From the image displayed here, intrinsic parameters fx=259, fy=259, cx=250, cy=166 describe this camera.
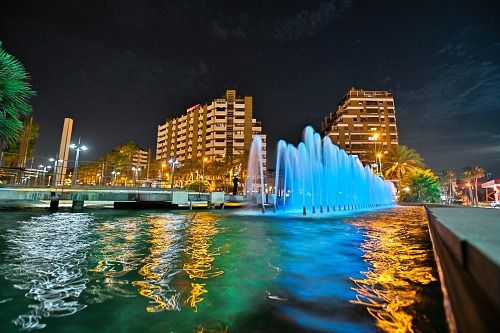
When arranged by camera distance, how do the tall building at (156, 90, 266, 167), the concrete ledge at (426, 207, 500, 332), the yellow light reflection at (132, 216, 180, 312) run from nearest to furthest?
the concrete ledge at (426, 207, 500, 332), the yellow light reflection at (132, 216, 180, 312), the tall building at (156, 90, 266, 167)

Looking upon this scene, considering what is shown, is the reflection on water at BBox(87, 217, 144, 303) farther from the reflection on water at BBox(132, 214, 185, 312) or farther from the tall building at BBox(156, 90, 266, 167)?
the tall building at BBox(156, 90, 266, 167)

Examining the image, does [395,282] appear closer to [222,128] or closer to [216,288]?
[216,288]

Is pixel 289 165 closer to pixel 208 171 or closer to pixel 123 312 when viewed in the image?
pixel 123 312

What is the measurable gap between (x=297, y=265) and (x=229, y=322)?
255cm

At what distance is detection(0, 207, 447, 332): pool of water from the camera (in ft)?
9.21

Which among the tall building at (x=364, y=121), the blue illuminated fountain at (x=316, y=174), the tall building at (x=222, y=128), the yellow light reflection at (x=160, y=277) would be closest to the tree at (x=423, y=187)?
the blue illuminated fountain at (x=316, y=174)

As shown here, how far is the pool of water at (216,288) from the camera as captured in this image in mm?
2807

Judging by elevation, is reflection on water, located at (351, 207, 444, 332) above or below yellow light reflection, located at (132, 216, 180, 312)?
above

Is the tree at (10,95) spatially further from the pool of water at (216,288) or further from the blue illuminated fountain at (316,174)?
the blue illuminated fountain at (316,174)

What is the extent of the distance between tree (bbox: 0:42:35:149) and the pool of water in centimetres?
577

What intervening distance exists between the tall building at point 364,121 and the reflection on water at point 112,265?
100867 millimetres

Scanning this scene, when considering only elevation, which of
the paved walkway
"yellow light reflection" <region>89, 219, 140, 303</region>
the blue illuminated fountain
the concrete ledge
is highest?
the blue illuminated fountain

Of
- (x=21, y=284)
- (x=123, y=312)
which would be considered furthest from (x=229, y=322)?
(x=21, y=284)

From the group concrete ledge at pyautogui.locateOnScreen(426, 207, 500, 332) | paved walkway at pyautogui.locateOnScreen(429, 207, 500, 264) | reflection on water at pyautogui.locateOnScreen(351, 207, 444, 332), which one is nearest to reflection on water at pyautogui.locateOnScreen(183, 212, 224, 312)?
reflection on water at pyautogui.locateOnScreen(351, 207, 444, 332)
